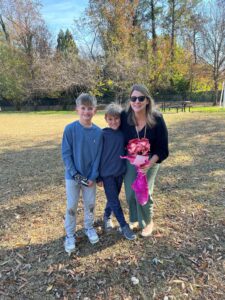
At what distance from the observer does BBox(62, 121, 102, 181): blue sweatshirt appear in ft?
8.84

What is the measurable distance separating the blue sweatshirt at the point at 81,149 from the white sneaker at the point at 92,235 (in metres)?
0.68

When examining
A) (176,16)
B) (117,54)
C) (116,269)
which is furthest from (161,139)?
(176,16)

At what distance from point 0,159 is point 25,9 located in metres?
32.6

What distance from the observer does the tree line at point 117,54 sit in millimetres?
28031

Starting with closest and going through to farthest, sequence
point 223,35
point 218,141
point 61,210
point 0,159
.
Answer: point 61,210
point 0,159
point 218,141
point 223,35

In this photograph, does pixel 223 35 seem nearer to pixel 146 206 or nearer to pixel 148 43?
pixel 148 43

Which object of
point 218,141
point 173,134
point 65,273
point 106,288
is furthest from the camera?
point 173,134

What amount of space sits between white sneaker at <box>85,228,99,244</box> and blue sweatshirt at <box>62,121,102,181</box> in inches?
26.7

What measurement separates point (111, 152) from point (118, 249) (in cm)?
102

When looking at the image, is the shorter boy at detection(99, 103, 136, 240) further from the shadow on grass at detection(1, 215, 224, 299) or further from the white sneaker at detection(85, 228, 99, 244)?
the shadow on grass at detection(1, 215, 224, 299)

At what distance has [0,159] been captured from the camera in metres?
6.87

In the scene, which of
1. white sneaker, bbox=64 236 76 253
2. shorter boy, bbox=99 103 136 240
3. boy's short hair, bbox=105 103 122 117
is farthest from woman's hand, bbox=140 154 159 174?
white sneaker, bbox=64 236 76 253

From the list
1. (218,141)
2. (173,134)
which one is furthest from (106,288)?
(173,134)

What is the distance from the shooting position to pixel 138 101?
2.71 m
